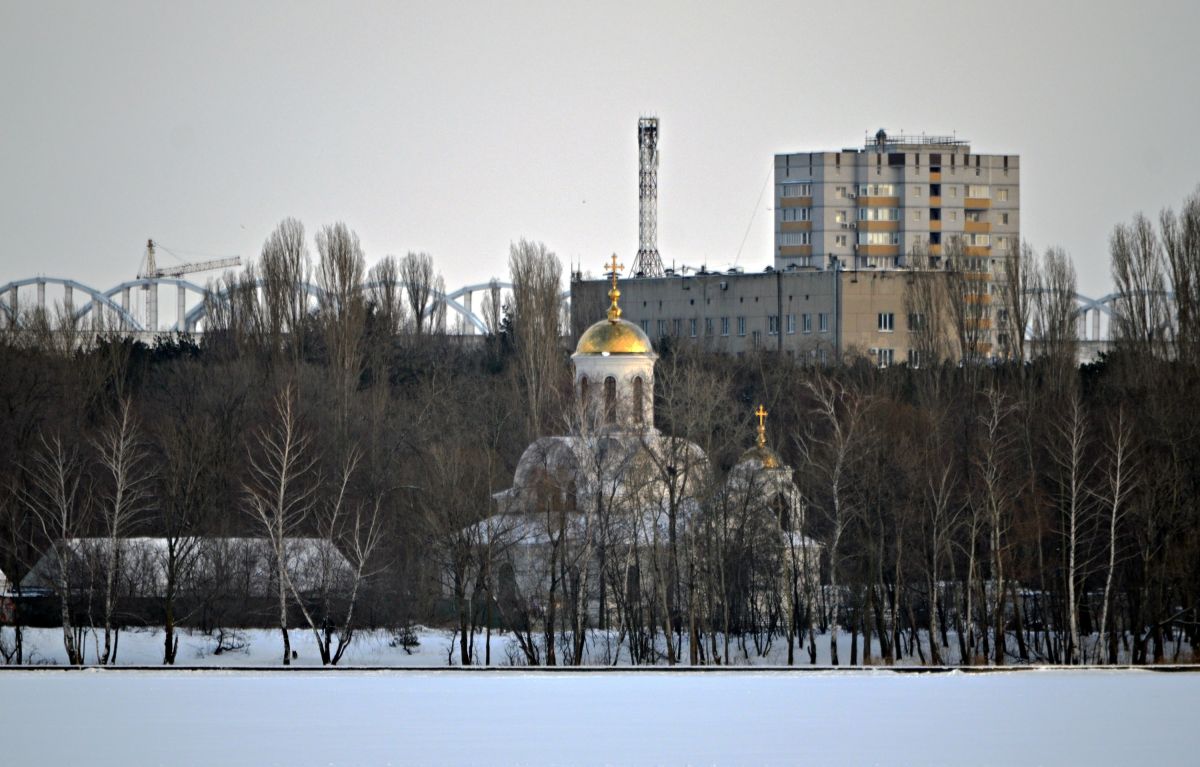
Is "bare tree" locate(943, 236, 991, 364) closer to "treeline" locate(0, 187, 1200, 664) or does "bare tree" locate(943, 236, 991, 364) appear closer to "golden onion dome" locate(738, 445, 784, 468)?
"treeline" locate(0, 187, 1200, 664)

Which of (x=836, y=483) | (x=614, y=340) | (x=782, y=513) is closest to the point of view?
(x=836, y=483)

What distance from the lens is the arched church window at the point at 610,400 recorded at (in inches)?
1620

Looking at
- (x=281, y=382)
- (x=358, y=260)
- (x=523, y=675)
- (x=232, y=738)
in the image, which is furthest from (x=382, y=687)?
(x=358, y=260)

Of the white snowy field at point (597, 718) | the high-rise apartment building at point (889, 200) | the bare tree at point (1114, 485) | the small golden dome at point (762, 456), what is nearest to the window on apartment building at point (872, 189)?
the high-rise apartment building at point (889, 200)

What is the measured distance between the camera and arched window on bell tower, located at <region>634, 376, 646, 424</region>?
41.3 meters

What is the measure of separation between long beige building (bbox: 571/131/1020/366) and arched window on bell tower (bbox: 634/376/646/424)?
29521 millimetres

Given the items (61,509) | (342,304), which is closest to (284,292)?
(342,304)

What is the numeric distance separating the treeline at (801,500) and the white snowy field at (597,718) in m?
5.48

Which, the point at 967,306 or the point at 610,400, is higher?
the point at 967,306

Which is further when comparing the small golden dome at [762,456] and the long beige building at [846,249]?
the long beige building at [846,249]

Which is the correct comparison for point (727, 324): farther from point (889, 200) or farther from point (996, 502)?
point (996, 502)

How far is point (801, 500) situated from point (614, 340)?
4.91 metres

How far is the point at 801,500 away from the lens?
42344 millimetres

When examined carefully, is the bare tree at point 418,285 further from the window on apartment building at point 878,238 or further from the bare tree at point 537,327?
the window on apartment building at point 878,238
